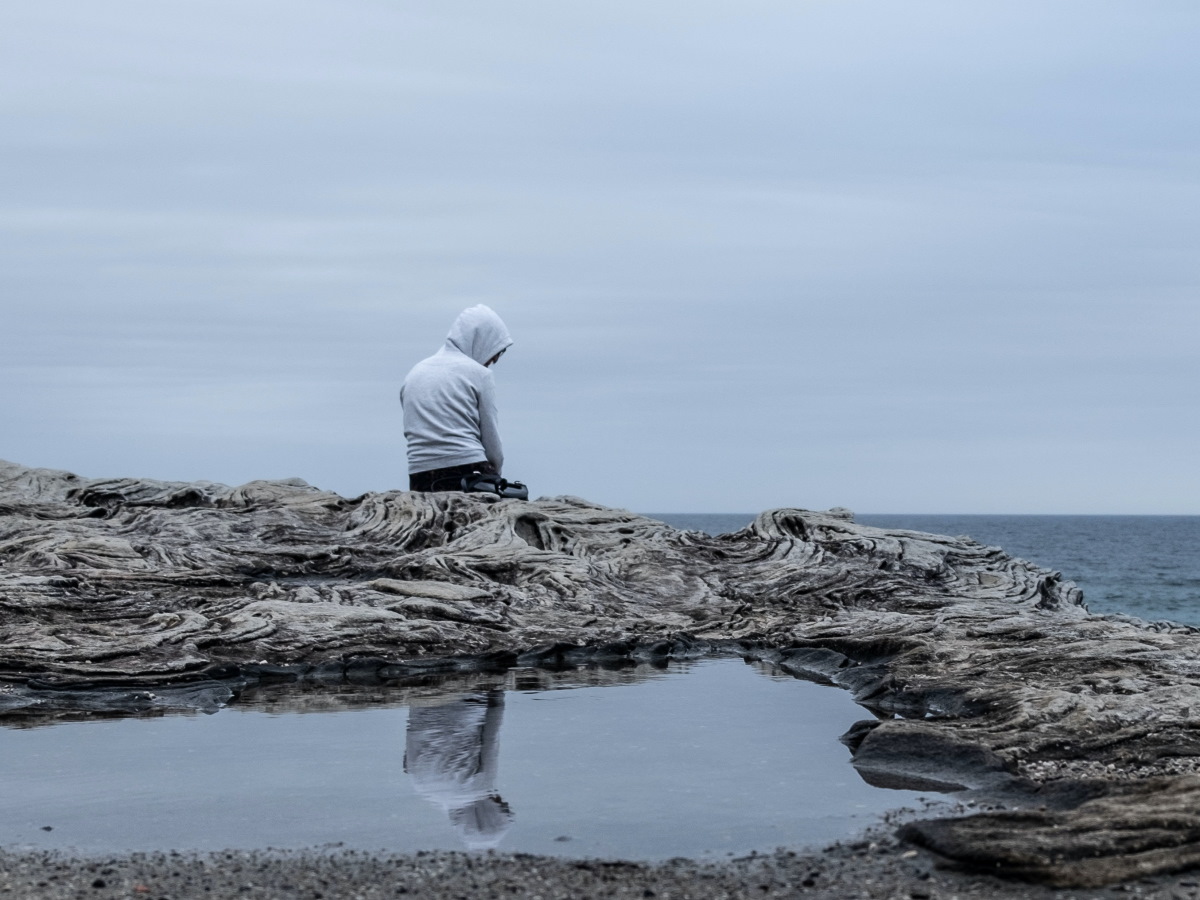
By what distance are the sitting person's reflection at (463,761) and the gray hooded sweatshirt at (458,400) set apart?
4.32m

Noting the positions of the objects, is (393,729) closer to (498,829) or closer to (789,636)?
(498,829)

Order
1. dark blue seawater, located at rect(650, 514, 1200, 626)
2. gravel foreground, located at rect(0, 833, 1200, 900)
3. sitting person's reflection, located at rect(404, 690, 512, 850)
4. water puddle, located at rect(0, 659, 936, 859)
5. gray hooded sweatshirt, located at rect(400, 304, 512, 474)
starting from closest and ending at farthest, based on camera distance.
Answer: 1. gravel foreground, located at rect(0, 833, 1200, 900)
2. water puddle, located at rect(0, 659, 936, 859)
3. sitting person's reflection, located at rect(404, 690, 512, 850)
4. gray hooded sweatshirt, located at rect(400, 304, 512, 474)
5. dark blue seawater, located at rect(650, 514, 1200, 626)

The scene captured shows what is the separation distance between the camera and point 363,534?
859cm

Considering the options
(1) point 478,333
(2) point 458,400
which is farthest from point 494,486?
(1) point 478,333

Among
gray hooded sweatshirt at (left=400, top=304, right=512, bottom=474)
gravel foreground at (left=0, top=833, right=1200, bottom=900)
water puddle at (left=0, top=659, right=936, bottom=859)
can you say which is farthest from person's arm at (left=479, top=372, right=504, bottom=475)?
gravel foreground at (left=0, top=833, right=1200, bottom=900)

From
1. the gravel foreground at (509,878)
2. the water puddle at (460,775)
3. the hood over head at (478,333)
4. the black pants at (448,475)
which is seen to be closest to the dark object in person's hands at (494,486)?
the black pants at (448,475)

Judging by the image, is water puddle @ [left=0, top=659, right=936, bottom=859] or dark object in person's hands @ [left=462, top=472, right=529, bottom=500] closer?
water puddle @ [left=0, top=659, right=936, bottom=859]

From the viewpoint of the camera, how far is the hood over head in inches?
387

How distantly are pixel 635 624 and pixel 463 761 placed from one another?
297 centimetres

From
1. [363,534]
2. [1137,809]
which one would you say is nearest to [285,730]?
[1137,809]

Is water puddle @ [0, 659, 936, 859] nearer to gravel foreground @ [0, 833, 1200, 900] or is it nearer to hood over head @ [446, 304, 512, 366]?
gravel foreground @ [0, 833, 1200, 900]

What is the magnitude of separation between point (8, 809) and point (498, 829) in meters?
1.44

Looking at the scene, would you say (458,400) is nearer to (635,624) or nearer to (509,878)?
(635,624)

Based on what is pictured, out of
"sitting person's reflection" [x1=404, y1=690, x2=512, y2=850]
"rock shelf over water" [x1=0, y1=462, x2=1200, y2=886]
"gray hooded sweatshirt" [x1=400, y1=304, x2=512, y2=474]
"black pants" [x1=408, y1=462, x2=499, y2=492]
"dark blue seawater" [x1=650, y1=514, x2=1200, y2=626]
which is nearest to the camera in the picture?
"sitting person's reflection" [x1=404, y1=690, x2=512, y2=850]
